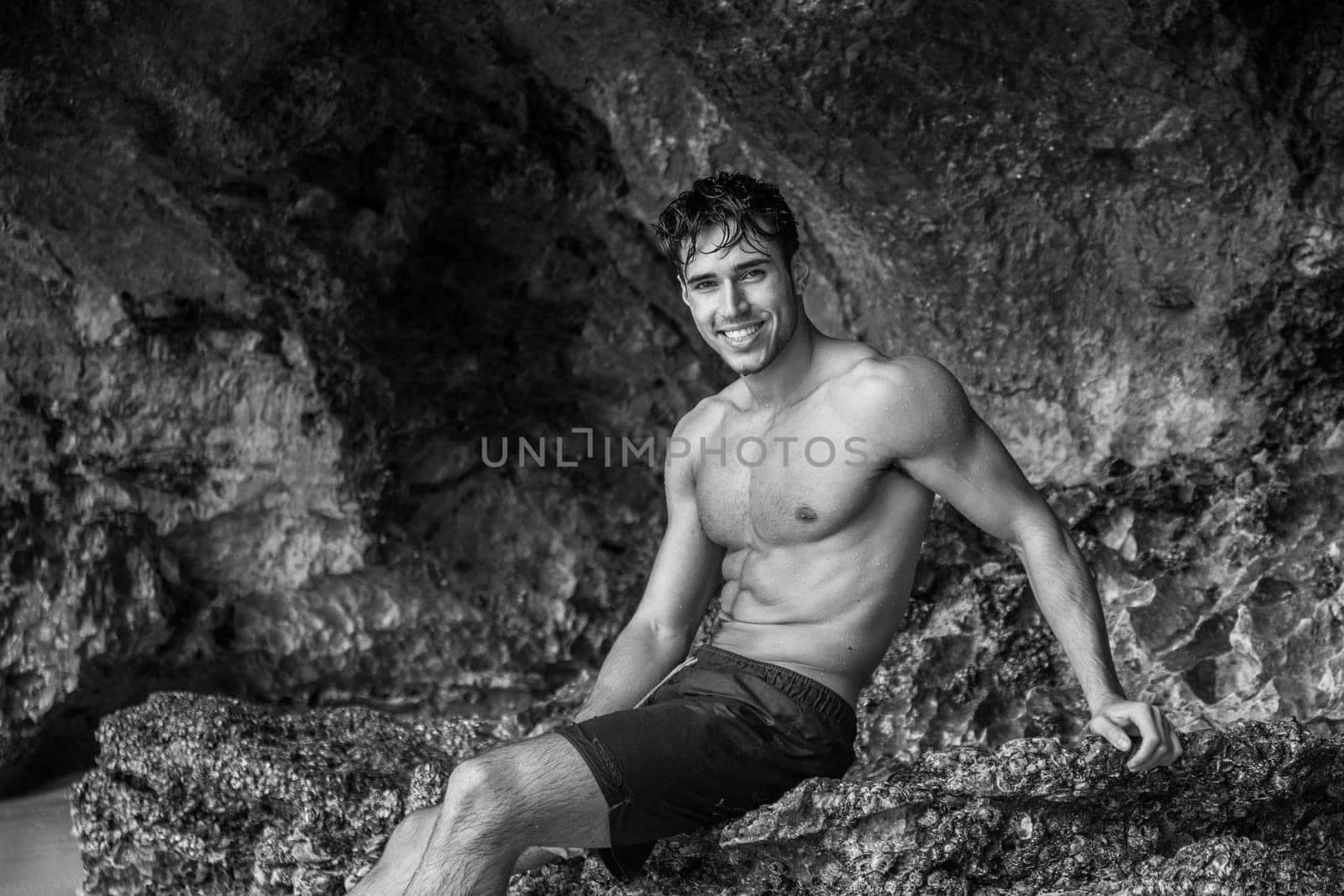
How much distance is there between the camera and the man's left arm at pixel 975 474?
93.7 inches

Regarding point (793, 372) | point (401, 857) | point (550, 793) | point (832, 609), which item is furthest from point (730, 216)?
point (401, 857)

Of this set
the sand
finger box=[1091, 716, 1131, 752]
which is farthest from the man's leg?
the sand

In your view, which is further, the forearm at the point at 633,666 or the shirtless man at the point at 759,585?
the forearm at the point at 633,666

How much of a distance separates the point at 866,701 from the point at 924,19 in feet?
4.59

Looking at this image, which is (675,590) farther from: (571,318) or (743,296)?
(571,318)

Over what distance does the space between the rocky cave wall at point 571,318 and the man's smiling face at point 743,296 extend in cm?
72

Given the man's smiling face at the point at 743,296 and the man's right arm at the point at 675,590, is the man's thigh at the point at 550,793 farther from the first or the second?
the man's smiling face at the point at 743,296

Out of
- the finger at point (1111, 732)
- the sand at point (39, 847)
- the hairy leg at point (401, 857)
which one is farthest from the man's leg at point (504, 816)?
the sand at point (39, 847)

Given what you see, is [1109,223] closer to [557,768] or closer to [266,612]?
[557,768]

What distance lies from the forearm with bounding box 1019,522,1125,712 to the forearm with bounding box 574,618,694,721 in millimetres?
658

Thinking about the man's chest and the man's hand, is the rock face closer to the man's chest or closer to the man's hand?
the man's hand

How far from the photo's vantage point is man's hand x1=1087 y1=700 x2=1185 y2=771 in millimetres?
2107

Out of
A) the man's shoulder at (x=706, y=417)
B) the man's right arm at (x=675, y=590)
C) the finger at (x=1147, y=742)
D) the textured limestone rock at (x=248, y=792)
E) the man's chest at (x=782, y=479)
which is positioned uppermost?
the man's shoulder at (x=706, y=417)

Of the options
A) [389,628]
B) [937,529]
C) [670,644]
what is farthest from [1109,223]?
[389,628]
